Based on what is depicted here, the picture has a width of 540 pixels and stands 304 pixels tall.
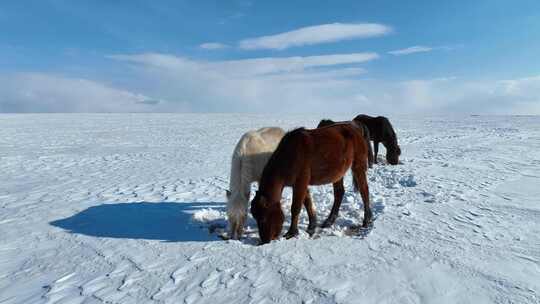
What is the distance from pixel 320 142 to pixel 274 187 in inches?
38.4

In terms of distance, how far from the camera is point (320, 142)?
531 cm

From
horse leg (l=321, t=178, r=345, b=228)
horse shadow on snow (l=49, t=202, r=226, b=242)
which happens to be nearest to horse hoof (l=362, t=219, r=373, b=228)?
horse leg (l=321, t=178, r=345, b=228)

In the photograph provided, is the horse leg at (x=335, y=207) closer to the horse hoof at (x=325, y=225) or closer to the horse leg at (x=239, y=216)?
the horse hoof at (x=325, y=225)

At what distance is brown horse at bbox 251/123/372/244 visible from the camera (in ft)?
16.5

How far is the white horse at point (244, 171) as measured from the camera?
5.34 metres

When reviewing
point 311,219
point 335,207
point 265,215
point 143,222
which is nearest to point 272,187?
point 265,215

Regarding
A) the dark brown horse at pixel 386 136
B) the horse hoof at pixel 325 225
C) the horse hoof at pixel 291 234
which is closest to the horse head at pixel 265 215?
the horse hoof at pixel 291 234

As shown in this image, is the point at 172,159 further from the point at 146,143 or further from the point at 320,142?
the point at 320,142

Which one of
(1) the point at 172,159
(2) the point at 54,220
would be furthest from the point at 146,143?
(2) the point at 54,220

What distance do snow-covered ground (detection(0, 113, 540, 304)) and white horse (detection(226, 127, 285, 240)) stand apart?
0.37 m

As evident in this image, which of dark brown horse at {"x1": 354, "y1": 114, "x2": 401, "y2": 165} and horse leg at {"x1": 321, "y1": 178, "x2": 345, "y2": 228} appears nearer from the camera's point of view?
horse leg at {"x1": 321, "y1": 178, "x2": 345, "y2": 228}

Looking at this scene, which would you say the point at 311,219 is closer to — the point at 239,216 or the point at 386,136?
the point at 239,216

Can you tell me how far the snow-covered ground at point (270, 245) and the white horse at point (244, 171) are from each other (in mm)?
367

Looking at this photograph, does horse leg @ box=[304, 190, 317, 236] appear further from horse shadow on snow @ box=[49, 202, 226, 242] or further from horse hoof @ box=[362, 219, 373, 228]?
horse shadow on snow @ box=[49, 202, 226, 242]
